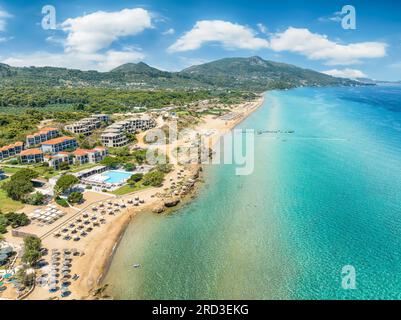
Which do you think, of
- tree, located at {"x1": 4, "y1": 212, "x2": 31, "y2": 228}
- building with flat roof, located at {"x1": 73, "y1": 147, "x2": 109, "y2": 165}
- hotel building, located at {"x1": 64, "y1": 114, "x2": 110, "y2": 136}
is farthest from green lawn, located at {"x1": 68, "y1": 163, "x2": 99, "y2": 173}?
hotel building, located at {"x1": 64, "y1": 114, "x2": 110, "y2": 136}

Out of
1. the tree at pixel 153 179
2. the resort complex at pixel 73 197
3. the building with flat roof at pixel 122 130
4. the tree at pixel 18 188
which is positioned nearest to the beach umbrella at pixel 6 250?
the resort complex at pixel 73 197

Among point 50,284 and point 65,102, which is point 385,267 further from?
point 65,102

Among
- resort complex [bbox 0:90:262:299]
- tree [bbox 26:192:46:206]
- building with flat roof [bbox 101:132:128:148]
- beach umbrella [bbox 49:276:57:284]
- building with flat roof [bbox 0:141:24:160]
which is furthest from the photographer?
building with flat roof [bbox 101:132:128:148]

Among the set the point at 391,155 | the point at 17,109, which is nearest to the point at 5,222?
the point at 391,155

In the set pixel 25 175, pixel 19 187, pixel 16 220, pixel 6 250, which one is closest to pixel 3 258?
pixel 6 250

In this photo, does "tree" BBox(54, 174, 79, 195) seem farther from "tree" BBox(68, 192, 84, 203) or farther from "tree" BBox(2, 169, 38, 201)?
"tree" BBox(2, 169, 38, 201)
